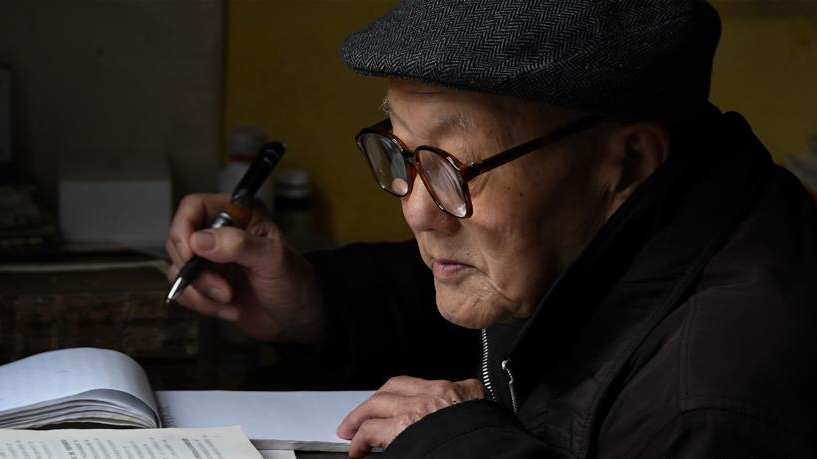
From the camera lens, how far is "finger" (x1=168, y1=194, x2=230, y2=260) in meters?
1.85

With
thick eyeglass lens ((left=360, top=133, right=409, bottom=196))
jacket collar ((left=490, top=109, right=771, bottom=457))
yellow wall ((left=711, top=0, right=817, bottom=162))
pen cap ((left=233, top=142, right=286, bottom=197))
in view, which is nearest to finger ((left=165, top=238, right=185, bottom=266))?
pen cap ((left=233, top=142, right=286, bottom=197))

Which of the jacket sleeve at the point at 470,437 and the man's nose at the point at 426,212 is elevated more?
the man's nose at the point at 426,212

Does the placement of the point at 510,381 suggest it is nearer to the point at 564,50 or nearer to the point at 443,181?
the point at 443,181

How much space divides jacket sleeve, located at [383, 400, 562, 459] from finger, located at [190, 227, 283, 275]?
1.90ft

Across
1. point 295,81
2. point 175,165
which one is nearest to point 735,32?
point 295,81

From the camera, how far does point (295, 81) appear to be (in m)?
2.80

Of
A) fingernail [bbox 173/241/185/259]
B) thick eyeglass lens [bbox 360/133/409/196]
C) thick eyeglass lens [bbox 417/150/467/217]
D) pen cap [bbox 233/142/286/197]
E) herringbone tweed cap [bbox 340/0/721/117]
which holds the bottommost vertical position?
fingernail [bbox 173/241/185/259]

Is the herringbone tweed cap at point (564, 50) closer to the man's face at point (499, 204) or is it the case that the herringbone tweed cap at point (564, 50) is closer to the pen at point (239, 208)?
the man's face at point (499, 204)

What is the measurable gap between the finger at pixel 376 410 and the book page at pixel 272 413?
0.02m

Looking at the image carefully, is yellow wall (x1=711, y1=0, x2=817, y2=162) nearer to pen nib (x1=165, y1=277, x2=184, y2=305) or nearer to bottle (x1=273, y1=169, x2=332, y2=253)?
bottle (x1=273, y1=169, x2=332, y2=253)

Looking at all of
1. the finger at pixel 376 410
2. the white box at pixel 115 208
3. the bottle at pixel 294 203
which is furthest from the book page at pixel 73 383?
the bottle at pixel 294 203

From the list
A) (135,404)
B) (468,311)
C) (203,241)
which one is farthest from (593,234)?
(203,241)

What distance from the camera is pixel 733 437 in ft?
3.54

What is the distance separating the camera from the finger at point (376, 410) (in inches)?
55.1
